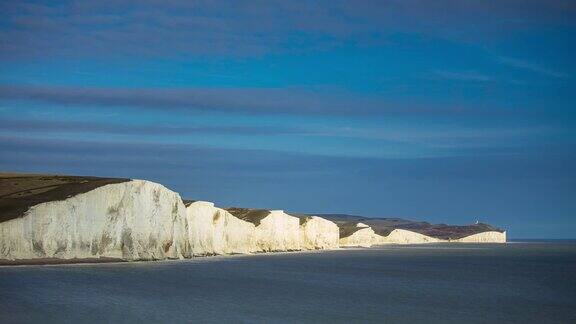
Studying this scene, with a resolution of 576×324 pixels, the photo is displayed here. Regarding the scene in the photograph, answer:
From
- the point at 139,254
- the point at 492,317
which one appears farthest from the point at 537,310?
the point at 139,254

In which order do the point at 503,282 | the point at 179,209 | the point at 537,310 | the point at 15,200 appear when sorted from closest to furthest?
the point at 537,310
the point at 503,282
the point at 15,200
the point at 179,209

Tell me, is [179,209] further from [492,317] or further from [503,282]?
[492,317]

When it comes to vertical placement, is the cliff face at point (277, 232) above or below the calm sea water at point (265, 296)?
above

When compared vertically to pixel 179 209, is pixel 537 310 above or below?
below

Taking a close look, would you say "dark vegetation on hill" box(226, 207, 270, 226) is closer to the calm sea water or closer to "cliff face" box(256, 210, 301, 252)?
"cliff face" box(256, 210, 301, 252)

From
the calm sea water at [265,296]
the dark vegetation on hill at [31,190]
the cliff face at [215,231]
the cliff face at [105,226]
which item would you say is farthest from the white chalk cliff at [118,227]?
the calm sea water at [265,296]

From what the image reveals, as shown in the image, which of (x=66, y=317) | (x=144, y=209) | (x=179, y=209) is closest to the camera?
(x=66, y=317)

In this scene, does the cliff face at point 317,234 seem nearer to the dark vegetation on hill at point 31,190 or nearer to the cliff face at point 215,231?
the cliff face at point 215,231
